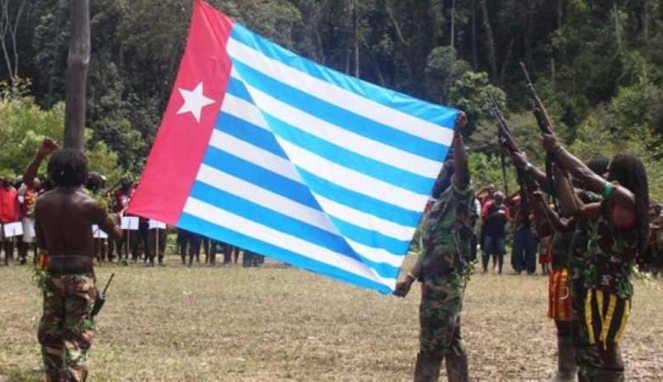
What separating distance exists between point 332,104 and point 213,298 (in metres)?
8.94

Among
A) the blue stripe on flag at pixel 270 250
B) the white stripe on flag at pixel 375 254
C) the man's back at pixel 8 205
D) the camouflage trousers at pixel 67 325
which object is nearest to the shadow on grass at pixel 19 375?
the camouflage trousers at pixel 67 325

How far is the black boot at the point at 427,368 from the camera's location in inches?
327

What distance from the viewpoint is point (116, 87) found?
1849 inches

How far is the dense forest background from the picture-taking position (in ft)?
136

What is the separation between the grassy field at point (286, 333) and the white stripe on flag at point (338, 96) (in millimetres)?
2591

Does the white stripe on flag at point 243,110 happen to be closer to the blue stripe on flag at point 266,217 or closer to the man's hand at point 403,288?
the blue stripe on flag at point 266,217

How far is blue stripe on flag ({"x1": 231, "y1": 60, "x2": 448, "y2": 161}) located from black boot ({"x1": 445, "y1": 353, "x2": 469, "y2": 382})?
1.47 meters

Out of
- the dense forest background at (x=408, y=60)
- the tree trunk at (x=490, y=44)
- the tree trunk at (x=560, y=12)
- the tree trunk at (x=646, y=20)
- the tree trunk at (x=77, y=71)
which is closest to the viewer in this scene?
the tree trunk at (x=77, y=71)

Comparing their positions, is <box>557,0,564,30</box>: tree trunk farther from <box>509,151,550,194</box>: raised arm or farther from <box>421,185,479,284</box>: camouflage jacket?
<box>509,151,550,194</box>: raised arm

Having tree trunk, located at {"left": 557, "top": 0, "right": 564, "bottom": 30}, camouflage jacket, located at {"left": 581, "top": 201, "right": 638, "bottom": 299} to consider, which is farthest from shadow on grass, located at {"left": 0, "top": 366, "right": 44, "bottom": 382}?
tree trunk, located at {"left": 557, "top": 0, "right": 564, "bottom": 30}

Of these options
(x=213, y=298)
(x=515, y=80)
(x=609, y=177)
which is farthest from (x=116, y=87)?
(x=609, y=177)

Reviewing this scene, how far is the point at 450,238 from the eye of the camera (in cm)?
831

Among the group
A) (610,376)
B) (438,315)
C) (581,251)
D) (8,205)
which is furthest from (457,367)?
(8,205)

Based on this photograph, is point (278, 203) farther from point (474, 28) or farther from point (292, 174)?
point (474, 28)
